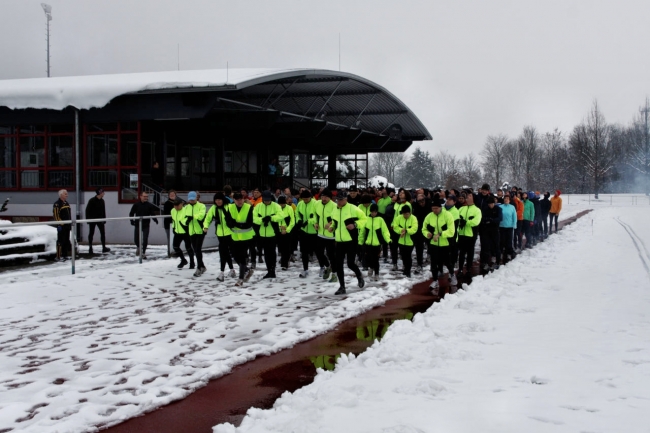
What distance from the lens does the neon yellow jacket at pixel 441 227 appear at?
40.1 feet

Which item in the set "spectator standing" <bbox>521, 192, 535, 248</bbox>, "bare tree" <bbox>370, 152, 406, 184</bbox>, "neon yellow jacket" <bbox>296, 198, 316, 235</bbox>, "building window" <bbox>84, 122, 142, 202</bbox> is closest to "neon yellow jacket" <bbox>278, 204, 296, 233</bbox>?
"neon yellow jacket" <bbox>296, 198, 316, 235</bbox>

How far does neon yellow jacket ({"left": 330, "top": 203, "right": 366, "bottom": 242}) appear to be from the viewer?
11.4m

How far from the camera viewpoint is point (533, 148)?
10125 centimetres

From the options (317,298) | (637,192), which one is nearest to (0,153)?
(317,298)

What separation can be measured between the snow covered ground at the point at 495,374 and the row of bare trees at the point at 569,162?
231 feet

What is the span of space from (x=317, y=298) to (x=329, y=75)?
15001 mm

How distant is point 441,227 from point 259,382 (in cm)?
695

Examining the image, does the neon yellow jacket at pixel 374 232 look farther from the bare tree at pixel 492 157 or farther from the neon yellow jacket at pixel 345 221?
the bare tree at pixel 492 157

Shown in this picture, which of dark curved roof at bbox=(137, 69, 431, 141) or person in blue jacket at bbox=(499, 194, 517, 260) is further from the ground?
dark curved roof at bbox=(137, 69, 431, 141)

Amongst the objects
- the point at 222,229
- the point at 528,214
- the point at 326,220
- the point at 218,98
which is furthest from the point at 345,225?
the point at 218,98

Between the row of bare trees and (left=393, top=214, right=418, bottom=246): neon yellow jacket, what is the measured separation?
66.4 metres

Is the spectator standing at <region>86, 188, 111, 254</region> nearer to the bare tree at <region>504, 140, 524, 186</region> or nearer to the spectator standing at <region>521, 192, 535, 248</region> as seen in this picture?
the spectator standing at <region>521, 192, 535, 248</region>

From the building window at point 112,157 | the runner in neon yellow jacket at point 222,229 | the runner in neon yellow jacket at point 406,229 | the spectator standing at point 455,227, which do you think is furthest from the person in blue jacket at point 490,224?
the building window at point 112,157

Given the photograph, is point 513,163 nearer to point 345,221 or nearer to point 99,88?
point 99,88
